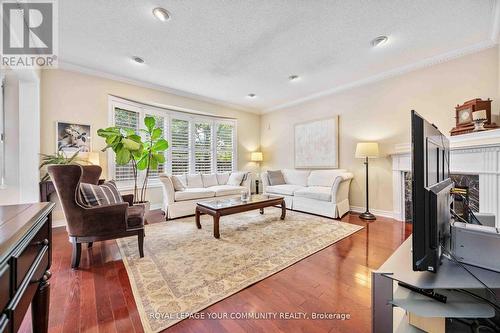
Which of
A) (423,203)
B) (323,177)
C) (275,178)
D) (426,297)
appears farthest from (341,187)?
(423,203)

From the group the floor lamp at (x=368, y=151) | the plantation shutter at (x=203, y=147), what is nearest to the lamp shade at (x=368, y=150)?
the floor lamp at (x=368, y=151)

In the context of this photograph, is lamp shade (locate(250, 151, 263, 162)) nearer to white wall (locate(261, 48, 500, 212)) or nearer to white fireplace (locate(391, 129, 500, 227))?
white wall (locate(261, 48, 500, 212))

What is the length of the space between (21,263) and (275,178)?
14.9 feet

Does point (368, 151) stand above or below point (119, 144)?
below

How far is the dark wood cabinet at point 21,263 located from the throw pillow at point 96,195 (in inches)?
42.7

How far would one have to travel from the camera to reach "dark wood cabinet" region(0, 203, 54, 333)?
0.54 metres

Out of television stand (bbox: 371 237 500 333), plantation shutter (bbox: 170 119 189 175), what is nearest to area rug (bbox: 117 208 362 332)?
television stand (bbox: 371 237 500 333)

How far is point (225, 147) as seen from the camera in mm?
5836

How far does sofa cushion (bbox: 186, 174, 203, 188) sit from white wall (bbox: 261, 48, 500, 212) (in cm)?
302

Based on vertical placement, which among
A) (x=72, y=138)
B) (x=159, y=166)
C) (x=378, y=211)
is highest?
(x=72, y=138)

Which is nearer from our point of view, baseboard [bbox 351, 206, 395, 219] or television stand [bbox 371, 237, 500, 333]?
television stand [bbox 371, 237, 500, 333]

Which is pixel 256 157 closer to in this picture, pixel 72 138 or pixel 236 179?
pixel 236 179

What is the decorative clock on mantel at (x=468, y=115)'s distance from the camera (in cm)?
264

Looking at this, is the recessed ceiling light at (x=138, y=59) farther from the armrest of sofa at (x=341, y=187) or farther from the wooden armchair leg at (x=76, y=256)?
the armrest of sofa at (x=341, y=187)
